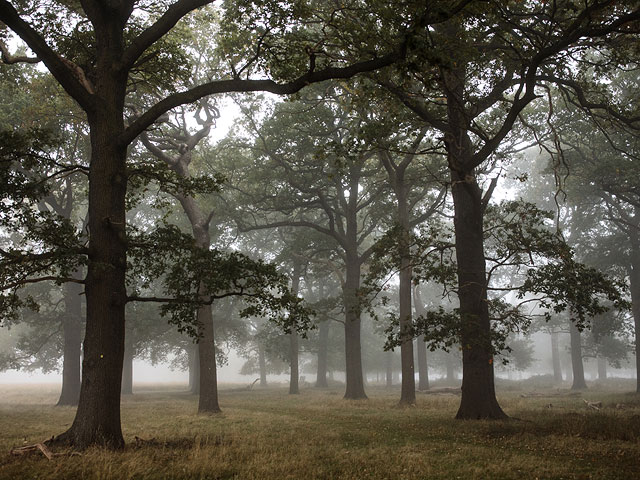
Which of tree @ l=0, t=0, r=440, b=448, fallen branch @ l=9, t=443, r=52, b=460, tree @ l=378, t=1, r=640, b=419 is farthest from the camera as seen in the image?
tree @ l=378, t=1, r=640, b=419

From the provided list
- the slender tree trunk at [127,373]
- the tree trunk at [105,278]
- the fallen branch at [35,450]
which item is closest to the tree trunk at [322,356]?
the slender tree trunk at [127,373]

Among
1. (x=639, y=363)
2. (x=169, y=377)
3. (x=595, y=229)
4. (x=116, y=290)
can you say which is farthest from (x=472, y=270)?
(x=169, y=377)

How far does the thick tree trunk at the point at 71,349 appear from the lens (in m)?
25.4

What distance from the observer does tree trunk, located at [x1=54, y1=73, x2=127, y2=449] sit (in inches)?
362

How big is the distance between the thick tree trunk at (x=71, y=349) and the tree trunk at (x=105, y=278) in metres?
18.4

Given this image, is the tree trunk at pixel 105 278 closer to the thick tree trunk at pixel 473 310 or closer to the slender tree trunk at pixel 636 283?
the thick tree trunk at pixel 473 310

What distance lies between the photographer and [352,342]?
1021 inches

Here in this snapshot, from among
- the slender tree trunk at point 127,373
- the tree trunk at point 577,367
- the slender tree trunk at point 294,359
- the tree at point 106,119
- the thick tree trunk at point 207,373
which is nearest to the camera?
the tree at point 106,119

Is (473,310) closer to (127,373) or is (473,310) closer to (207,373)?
(207,373)

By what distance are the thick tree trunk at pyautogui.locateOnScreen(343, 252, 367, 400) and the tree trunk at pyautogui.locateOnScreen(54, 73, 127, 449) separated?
1570 centimetres

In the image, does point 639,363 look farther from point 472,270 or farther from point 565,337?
point 565,337

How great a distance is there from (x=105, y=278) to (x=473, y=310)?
10.1 m

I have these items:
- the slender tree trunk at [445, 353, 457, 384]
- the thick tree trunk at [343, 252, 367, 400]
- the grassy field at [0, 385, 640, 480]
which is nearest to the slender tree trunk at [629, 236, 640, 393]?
the thick tree trunk at [343, 252, 367, 400]

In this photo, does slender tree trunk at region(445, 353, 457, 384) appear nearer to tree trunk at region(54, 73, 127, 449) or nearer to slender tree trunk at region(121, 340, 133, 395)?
slender tree trunk at region(121, 340, 133, 395)
